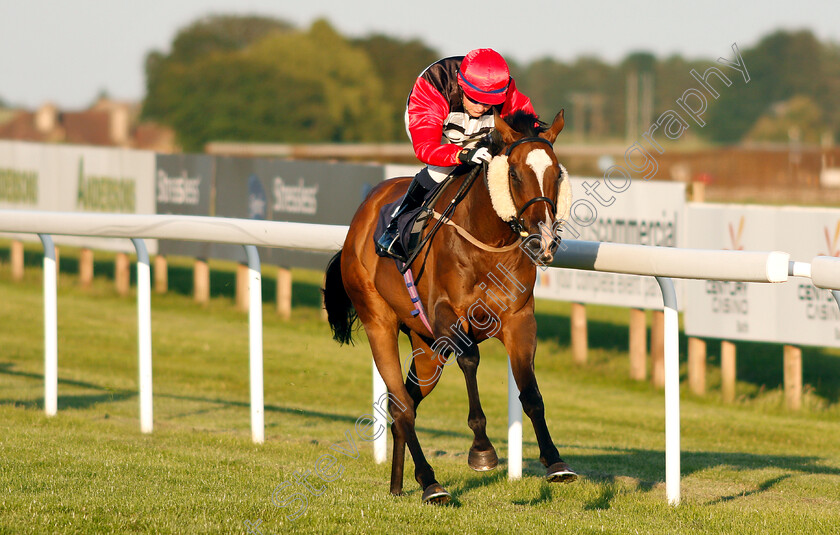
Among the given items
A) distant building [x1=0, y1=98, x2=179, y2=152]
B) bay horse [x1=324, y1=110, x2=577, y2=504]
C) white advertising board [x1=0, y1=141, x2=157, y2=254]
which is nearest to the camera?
bay horse [x1=324, y1=110, x2=577, y2=504]

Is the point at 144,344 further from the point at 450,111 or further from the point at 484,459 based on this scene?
the point at 484,459

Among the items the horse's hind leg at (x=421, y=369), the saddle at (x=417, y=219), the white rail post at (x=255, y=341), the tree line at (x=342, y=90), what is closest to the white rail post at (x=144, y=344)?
the white rail post at (x=255, y=341)

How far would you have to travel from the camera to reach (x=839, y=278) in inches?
A: 158

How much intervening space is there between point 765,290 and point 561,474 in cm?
676

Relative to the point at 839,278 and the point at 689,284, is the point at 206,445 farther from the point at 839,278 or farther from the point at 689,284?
the point at 689,284

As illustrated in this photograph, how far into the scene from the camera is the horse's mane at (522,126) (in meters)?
4.20

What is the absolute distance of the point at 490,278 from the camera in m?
4.35

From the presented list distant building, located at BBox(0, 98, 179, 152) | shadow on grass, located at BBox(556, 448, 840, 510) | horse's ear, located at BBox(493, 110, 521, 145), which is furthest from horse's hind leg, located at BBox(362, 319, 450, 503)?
distant building, located at BBox(0, 98, 179, 152)

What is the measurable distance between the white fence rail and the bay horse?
504 millimetres

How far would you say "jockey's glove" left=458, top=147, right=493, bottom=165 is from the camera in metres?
4.33

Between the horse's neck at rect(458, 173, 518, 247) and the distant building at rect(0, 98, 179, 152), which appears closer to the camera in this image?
the horse's neck at rect(458, 173, 518, 247)

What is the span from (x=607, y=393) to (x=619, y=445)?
3.66 m

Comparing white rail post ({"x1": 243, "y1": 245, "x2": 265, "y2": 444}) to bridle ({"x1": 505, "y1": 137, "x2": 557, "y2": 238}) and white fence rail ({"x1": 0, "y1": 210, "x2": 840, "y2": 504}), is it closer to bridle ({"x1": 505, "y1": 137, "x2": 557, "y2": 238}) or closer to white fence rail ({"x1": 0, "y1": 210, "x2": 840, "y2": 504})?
white fence rail ({"x1": 0, "y1": 210, "x2": 840, "y2": 504})

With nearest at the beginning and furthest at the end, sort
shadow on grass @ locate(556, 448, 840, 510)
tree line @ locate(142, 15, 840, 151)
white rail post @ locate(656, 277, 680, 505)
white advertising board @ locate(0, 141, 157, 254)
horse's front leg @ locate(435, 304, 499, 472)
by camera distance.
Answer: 1. horse's front leg @ locate(435, 304, 499, 472)
2. white rail post @ locate(656, 277, 680, 505)
3. shadow on grass @ locate(556, 448, 840, 510)
4. white advertising board @ locate(0, 141, 157, 254)
5. tree line @ locate(142, 15, 840, 151)
